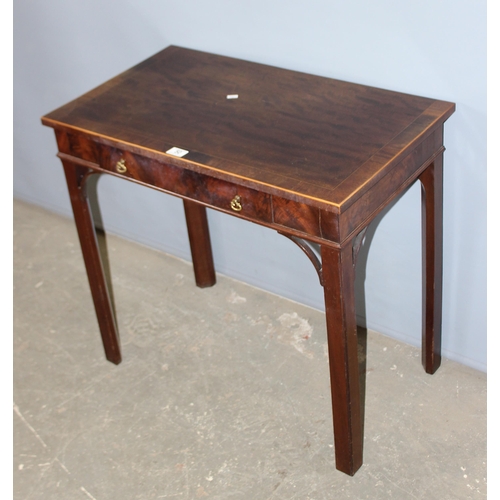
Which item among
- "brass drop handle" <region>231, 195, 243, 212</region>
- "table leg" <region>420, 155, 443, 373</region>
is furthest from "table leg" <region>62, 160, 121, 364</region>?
"table leg" <region>420, 155, 443, 373</region>

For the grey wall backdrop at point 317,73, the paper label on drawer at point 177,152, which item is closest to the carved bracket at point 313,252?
the paper label on drawer at point 177,152

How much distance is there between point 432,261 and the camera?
252 centimetres

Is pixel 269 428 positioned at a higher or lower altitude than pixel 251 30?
lower

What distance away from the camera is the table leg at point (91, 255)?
261 centimetres

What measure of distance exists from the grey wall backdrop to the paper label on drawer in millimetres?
640

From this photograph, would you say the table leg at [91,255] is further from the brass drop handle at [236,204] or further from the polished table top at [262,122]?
the brass drop handle at [236,204]

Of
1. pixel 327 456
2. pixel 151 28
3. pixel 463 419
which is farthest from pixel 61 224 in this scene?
pixel 463 419

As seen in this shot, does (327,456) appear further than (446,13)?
Yes

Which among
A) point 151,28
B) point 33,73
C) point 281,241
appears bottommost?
point 281,241

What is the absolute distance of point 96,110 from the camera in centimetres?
252

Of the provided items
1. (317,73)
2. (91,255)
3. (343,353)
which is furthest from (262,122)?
(91,255)

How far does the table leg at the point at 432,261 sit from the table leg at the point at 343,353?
0.45 metres

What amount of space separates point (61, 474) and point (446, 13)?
1980 millimetres

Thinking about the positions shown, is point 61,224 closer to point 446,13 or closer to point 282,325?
point 282,325
